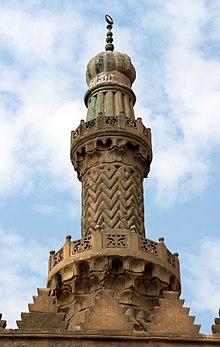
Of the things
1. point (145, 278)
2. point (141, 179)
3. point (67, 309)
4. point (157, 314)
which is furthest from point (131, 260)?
point (157, 314)

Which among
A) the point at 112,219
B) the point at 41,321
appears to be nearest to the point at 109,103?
the point at 112,219

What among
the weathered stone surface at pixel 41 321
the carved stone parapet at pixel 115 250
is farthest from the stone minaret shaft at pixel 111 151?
the weathered stone surface at pixel 41 321

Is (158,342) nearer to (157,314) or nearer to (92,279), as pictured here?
(157,314)

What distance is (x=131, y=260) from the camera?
934 inches

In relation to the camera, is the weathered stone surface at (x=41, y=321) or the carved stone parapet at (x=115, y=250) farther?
the carved stone parapet at (x=115, y=250)

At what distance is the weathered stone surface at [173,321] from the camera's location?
55.3 ft

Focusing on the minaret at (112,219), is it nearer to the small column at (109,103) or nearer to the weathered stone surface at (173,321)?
the small column at (109,103)

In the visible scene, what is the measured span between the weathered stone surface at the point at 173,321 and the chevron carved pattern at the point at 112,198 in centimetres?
791

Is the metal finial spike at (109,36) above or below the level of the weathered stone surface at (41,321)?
above

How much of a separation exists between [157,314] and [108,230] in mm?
7304

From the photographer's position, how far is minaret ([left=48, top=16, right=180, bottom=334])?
2373cm

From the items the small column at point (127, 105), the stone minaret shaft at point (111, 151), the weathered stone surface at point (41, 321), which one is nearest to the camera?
the weathered stone surface at point (41, 321)

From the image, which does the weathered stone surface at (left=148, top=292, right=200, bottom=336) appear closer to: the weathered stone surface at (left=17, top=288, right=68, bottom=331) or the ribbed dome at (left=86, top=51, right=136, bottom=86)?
the weathered stone surface at (left=17, top=288, right=68, bottom=331)

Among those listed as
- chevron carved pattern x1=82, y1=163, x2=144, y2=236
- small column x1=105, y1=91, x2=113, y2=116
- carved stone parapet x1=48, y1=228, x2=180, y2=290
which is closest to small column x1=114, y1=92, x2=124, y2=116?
small column x1=105, y1=91, x2=113, y2=116
